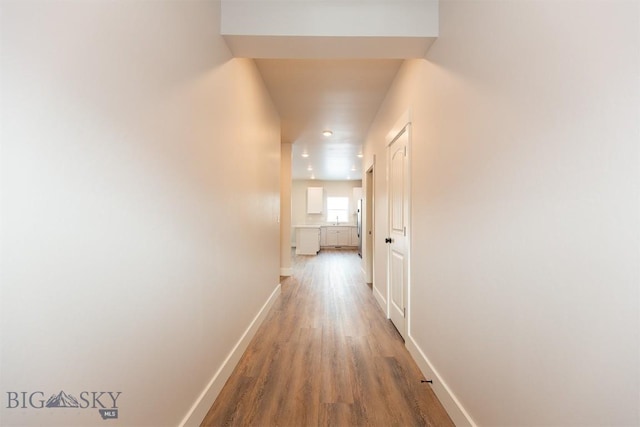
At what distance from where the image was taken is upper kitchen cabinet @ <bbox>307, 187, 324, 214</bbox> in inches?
450

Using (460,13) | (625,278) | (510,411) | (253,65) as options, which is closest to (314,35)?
(460,13)

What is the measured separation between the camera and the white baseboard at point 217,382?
5.24ft

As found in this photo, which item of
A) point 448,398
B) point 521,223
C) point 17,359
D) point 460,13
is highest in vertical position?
point 460,13

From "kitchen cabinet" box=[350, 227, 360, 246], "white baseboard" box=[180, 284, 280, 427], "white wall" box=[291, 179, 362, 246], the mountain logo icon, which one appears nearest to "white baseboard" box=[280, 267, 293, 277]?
"white baseboard" box=[180, 284, 280, 427]

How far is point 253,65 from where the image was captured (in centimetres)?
285

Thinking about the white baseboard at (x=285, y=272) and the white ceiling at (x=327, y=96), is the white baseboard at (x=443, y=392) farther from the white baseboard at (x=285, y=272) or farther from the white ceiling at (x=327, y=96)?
the white baseboard at (x=285, y=272)

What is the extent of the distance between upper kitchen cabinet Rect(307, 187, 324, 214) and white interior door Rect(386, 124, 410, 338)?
7966mm

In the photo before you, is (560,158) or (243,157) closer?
(560,158)

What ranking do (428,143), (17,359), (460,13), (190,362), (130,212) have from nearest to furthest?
(17,359), (130,212), (190,362), (460,13), (428,143)

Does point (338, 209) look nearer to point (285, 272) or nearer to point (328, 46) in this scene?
point (285, 272)

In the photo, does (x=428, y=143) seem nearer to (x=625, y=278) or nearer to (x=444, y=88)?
(x=444, y=88)

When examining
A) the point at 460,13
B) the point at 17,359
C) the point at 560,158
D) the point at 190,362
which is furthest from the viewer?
the point at 460,13

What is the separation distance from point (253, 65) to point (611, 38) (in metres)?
2.69

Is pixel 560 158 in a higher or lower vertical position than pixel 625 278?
higher
